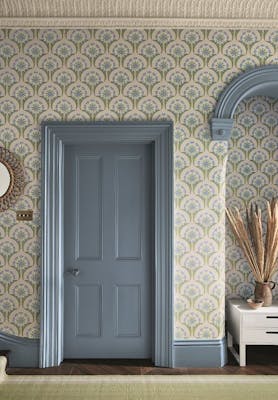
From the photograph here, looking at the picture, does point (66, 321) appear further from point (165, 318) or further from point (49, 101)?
point (49, 101)

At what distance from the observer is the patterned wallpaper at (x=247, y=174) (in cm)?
434

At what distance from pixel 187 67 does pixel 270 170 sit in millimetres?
1286

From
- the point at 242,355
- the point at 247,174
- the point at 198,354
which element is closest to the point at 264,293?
the point at 242,355

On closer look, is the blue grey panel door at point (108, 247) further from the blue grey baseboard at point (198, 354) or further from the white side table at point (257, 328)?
the white side table at point (257, 328)

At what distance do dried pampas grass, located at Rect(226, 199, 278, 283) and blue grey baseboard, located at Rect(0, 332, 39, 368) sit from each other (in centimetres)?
193

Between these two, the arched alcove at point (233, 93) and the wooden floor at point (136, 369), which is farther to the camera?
the arched alcove at point (233, 93)

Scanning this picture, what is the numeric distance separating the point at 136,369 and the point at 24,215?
Result: 1546 millimetres

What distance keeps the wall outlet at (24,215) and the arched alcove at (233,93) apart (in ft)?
5.39

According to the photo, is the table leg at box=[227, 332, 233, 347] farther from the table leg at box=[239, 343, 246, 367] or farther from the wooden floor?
the table leg at box=[239, 343, 246, 367]

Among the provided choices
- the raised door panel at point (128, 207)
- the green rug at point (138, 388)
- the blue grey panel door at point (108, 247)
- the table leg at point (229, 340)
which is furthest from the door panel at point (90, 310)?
the green rug at point (138, 388)

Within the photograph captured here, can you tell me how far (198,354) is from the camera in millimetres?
3773

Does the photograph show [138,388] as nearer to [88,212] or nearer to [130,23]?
[88,212]

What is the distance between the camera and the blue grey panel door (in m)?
3.92

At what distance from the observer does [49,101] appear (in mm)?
3789
